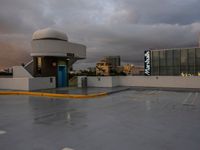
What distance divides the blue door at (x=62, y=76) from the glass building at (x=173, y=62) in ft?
63.0

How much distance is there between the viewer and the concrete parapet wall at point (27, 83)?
1768cm

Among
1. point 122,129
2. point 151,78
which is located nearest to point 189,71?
point 151,78

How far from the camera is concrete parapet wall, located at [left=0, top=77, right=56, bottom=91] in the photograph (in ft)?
58.0

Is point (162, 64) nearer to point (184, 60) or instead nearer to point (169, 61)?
point (169, 61)

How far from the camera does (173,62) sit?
35094 mm

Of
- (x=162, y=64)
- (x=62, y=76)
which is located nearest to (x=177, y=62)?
(x=162, y=64)

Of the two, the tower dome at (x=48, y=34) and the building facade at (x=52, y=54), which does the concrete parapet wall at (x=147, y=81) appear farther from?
the tower dome at (x=48, y=34)

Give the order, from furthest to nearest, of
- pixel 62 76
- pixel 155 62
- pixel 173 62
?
pixel 155 62
pixel 173 62
pixel 62 76

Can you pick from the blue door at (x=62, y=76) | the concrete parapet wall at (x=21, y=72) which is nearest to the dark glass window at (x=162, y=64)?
the blue door at (x=62, y=76)

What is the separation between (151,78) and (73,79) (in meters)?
10.0

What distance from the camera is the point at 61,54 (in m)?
19.6

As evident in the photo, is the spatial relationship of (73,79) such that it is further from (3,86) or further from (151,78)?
(151,78)

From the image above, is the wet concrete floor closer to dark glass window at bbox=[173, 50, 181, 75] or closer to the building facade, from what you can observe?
the building facade

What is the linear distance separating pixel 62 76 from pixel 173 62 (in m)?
22.7
